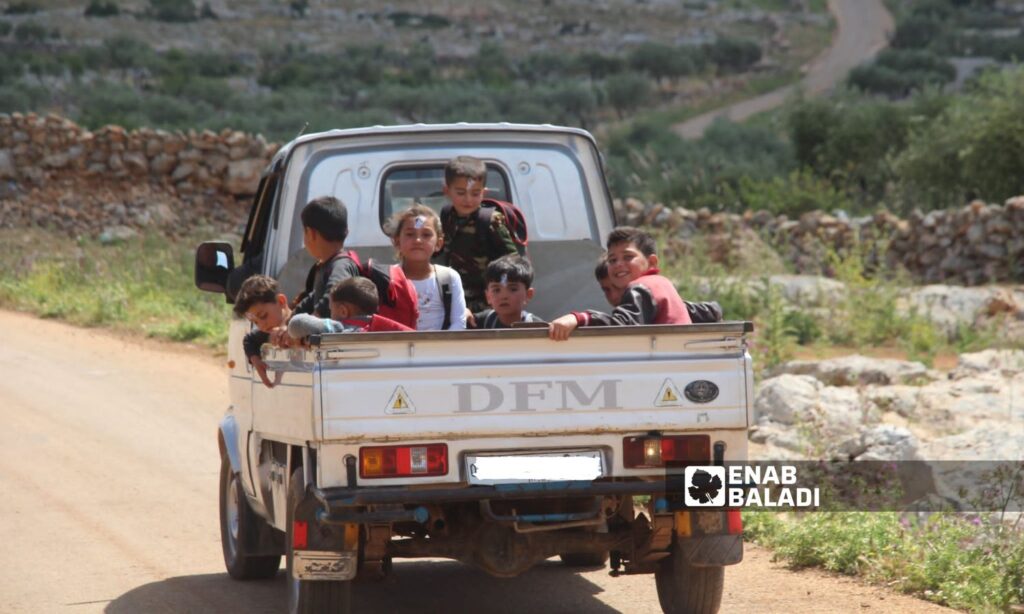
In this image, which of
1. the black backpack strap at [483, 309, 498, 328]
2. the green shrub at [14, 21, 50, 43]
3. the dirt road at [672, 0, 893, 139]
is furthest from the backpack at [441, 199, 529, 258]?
the green shrub at [14, 21, 50, 43]

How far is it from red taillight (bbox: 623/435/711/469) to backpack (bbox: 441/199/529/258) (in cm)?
207

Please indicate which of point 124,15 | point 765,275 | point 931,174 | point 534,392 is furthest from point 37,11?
point 534,392

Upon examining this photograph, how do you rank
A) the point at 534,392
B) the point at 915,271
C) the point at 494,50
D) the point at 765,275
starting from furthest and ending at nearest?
the point at 494,50
the point at 915,271
the point at 765,275
the point at 534,392

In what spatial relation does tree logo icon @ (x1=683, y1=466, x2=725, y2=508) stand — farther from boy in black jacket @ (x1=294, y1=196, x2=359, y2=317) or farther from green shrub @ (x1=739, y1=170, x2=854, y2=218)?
green shrub @ (x1=739, y1=170, x2=854, y2=218)

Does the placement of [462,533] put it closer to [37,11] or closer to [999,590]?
[999,590]

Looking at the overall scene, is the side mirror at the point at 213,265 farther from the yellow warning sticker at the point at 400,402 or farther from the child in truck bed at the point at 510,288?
the yellow warning sticker at the point at 400,402

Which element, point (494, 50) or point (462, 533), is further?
point (494, 50)

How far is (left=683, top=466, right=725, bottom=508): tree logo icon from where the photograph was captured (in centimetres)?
508

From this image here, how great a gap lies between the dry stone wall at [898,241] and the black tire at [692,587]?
41.5 feet

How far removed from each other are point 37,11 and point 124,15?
9.79 feet

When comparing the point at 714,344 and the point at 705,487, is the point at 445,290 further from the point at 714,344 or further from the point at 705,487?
the point at 705,487

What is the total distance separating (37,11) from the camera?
4953cm

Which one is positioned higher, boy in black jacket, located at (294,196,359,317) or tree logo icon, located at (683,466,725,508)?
boy in black jacket, located at (294,196,359,317)

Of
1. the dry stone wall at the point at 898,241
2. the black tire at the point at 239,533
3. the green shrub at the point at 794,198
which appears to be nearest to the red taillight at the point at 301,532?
the black tire at the point at 239,533
